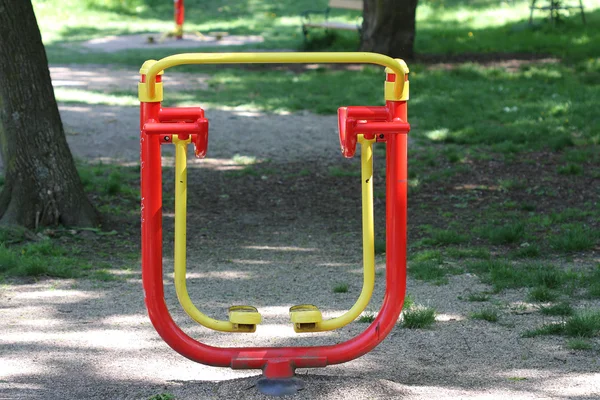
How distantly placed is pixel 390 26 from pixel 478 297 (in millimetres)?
10184

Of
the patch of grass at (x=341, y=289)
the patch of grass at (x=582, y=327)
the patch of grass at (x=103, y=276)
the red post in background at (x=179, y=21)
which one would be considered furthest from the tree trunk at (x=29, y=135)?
the red post in background at (x=179, y=21)

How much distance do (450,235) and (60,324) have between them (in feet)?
9.68

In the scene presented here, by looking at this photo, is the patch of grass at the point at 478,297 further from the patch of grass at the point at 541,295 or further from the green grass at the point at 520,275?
the patch of grass at the point at 541,295

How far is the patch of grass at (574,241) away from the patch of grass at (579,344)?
75.9 inches

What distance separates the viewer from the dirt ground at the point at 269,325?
12.7ft

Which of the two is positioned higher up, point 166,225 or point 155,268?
point 155,268

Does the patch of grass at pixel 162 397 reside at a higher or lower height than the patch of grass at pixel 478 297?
higher

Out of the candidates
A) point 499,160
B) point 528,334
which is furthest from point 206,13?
point 528,334

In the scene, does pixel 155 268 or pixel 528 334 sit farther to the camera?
pixel 528 334

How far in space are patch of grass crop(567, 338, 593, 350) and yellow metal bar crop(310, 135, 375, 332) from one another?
129cm

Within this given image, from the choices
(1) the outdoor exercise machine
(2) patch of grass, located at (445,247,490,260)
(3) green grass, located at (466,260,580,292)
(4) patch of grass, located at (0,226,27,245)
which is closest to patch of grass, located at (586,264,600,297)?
(3) green grass, located at (466,260,580,292)

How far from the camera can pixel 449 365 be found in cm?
420

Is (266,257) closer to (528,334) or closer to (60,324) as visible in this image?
(60,324)

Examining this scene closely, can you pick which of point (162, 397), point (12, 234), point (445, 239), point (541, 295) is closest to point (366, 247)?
point (162, 397)
